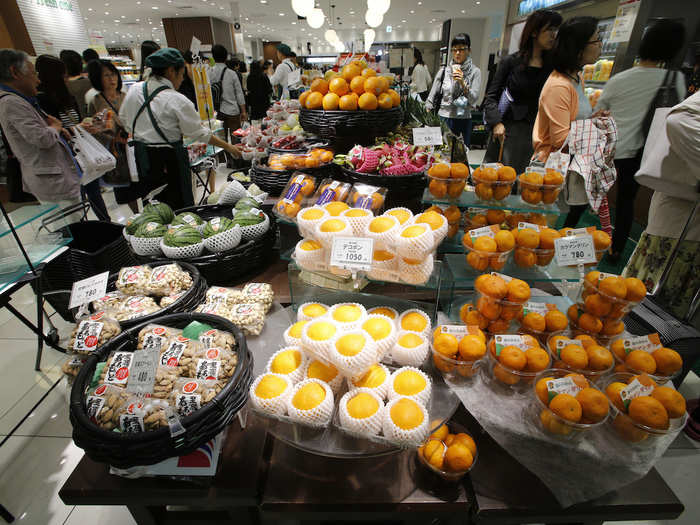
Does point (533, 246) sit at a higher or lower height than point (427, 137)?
lower

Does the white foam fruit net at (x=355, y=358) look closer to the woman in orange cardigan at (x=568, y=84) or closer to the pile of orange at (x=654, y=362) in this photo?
the pile of orange at (x=654, y=362)

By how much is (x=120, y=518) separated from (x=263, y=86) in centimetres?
776

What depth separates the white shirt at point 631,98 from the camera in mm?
2645

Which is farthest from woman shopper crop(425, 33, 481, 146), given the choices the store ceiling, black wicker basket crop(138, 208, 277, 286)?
the store ceiling

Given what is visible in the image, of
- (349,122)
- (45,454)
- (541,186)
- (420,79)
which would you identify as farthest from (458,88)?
(420,79)

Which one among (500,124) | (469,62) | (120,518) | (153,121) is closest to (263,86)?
(469,62)

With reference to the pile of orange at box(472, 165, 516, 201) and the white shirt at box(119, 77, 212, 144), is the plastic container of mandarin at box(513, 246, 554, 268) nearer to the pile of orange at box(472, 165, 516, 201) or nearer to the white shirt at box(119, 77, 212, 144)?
the pile of orange at box(472, 165, 516, 201)

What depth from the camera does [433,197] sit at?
1.57 metres

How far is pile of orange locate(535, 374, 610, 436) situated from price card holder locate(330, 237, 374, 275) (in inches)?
25.6

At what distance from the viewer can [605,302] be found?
125 cm

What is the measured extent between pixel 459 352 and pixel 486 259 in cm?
44

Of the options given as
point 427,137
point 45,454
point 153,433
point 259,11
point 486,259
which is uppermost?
point 259,11

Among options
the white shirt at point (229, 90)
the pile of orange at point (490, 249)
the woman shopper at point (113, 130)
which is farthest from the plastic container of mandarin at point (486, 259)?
the white shirt at point (229, 90)

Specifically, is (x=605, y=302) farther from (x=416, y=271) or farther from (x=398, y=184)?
(x=398, y=184)
